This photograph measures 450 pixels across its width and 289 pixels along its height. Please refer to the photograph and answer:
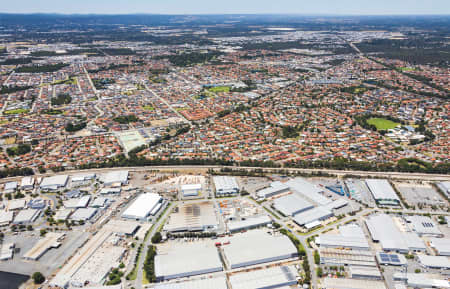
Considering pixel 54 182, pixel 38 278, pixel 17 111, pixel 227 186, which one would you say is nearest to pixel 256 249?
pixel 227 186

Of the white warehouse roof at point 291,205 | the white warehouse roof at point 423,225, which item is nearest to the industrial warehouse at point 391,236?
the white warehouse roof at point 423,225

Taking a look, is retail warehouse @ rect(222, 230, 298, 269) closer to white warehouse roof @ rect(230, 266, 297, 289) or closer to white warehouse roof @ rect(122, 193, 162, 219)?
white warehouse roof @ rect(230, 266, 297, 289)

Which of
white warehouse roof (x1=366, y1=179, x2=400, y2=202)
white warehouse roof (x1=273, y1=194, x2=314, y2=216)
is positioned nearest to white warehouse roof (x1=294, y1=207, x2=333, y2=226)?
white warehouse roof (x1=273, y1=194, x2=314, y2=216)

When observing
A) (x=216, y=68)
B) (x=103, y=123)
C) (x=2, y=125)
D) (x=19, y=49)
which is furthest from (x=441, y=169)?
(x=19, y=49)

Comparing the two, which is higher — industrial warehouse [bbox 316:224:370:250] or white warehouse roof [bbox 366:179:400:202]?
white warehouse roof [bbox 366:179:400:202]

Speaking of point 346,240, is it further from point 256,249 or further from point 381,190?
point 381,190
